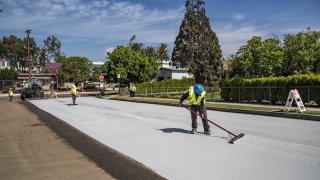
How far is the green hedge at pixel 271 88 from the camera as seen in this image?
19.9m

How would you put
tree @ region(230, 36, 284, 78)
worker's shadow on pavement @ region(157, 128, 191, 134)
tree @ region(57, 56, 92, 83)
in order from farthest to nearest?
tree @ region(57, 56, 92, 83) < tree @ region(230, 36, 284, 78) < worker's shadow on pavement @ region(157, 128, 191, 134)

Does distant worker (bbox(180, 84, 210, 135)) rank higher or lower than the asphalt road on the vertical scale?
higher

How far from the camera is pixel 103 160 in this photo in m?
8.18

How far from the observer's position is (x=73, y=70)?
81688 mm

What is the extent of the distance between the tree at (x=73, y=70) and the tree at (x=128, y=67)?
3215 centimetres

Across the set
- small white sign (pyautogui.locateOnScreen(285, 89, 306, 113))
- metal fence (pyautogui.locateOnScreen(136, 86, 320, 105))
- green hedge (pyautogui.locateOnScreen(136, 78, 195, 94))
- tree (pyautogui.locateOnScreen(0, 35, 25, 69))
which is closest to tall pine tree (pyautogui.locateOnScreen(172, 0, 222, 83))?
green hedge (pyautogui.locateOnScreen(136, 78, 195, 94))

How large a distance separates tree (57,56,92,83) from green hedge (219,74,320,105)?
2308 inches

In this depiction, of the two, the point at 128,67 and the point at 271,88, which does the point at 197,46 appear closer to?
the point at 128,67

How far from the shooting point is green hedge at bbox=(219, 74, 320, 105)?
1986cm

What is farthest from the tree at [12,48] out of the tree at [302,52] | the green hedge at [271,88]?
the green hedge at [271,88]

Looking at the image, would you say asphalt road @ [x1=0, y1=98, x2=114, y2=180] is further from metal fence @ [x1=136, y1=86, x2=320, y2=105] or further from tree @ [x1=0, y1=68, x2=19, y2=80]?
tree @ [x1=0, y1=68, x2=19, y2=80]

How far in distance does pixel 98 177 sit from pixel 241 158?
294cm

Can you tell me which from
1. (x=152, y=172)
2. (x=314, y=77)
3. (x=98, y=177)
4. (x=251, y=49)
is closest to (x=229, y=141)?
(x=152, y=172)

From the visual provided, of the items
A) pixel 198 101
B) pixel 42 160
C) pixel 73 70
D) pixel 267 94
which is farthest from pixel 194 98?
pixel 73 70
